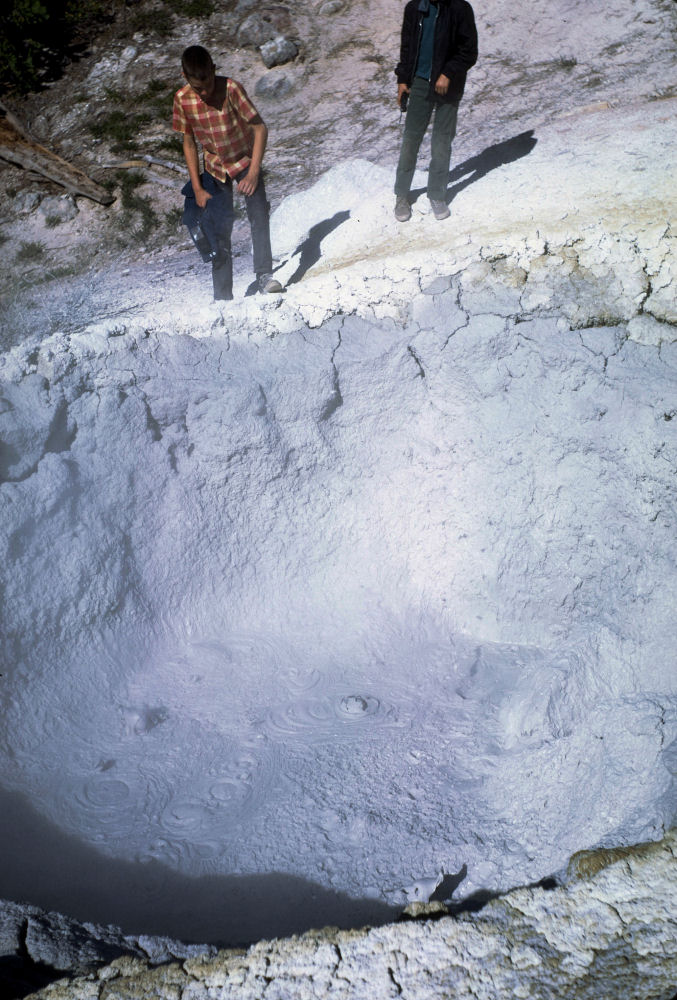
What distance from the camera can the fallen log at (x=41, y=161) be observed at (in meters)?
4.95

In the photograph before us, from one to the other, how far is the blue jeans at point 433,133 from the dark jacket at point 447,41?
0.08 m

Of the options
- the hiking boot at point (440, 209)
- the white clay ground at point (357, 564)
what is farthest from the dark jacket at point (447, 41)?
the white clay ground at point (357, 564)

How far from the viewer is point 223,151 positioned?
350 centimetres

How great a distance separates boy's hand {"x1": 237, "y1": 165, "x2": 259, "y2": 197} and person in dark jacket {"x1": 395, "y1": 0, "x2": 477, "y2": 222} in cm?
91

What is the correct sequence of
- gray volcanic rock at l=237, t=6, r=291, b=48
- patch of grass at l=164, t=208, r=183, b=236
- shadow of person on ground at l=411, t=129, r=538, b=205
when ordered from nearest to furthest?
shadow of person on ground at l=411, t=129, r=538, b=205, patch of grass at l=164, t=208, r=183, b=236, gray volcanic rock at l=237, t=6, r=291, b=48

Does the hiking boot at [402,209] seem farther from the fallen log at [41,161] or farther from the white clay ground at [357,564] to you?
the fallen log at [41,161]

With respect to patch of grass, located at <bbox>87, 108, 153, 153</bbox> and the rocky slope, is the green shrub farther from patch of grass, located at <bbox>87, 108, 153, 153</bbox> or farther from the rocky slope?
the rocky slope

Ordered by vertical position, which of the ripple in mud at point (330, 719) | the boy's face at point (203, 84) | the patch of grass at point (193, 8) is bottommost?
the ripple in mud at point (330, 719)

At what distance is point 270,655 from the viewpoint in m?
3.88

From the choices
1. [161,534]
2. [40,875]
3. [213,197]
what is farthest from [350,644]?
[213,197]

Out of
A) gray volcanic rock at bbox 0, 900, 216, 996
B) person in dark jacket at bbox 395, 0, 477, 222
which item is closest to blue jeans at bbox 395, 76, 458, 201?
person in dark jacket at bbox 395, 0, 477, 222

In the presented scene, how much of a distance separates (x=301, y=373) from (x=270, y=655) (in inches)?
63.0

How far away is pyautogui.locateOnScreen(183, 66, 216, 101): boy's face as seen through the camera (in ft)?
10.4

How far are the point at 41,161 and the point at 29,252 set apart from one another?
3.71ft
